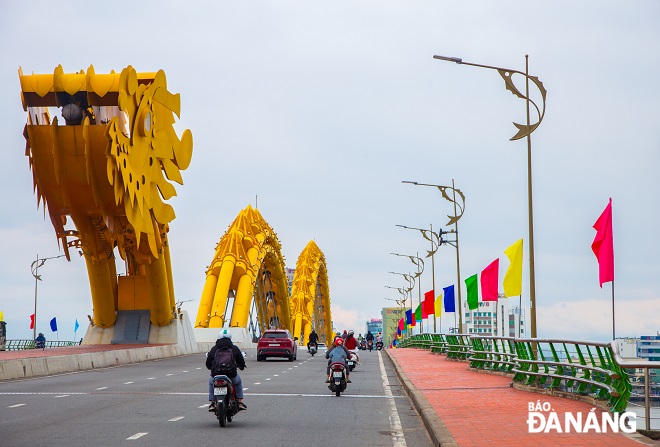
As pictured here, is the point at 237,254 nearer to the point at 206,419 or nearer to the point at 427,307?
the point at 427,307

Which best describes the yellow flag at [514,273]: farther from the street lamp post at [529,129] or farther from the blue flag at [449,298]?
the blue flag at [449,298]

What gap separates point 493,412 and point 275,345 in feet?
105

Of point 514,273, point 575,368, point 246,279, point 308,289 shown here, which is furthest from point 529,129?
point 308,289

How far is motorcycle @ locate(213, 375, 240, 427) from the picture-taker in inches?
615

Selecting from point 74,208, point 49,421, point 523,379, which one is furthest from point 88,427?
point 74,208

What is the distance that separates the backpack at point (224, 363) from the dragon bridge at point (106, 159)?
25445 millimetres

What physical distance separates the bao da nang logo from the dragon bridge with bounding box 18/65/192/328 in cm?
2881

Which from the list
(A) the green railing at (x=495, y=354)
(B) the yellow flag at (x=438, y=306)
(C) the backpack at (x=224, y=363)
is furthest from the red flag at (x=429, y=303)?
(C) the backpack at (x=224, y=363)

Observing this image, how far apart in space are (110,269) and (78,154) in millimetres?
11500

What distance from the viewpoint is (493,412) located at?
16.0 meters

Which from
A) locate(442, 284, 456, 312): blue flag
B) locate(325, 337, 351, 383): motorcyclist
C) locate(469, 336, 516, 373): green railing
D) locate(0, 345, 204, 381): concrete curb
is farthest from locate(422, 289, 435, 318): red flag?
locate(325, 337, 351, 383): motorcyclist

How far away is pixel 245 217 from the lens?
9319 cm

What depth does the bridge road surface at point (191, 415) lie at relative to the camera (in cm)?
1363

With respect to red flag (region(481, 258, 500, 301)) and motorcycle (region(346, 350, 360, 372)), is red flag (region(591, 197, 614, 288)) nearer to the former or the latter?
motorcycle (region(346, 350, 360, 372))
